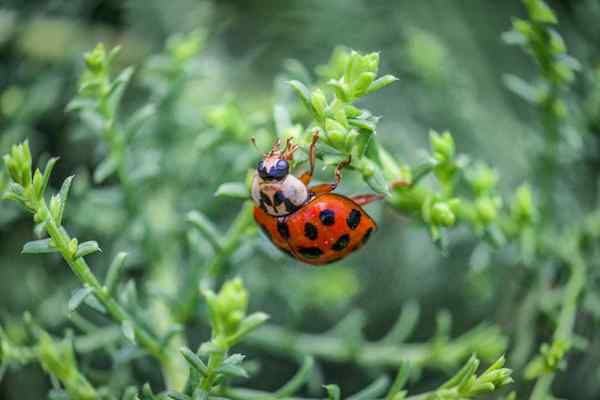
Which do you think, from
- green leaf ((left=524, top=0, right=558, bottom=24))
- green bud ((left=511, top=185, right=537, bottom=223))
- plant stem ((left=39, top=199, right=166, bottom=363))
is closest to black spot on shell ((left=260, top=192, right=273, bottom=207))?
plant stem ((left=39, top=199, right=166, bottom=363))

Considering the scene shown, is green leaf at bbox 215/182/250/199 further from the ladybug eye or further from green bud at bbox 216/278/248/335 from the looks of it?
green bud at bbox 216/278/248/335

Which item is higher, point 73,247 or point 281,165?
point 73,247

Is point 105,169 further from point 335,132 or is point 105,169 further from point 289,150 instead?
point 335,132

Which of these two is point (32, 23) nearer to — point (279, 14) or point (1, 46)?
point (1, 46)

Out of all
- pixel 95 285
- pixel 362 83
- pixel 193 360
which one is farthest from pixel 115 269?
pixel 362 83

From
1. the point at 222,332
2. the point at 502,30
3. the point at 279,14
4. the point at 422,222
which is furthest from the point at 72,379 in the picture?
the point at 502,30

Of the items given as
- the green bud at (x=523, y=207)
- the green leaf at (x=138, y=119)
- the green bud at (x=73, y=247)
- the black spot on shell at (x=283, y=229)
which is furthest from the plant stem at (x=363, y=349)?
the green bud at (x=73, y=247)
